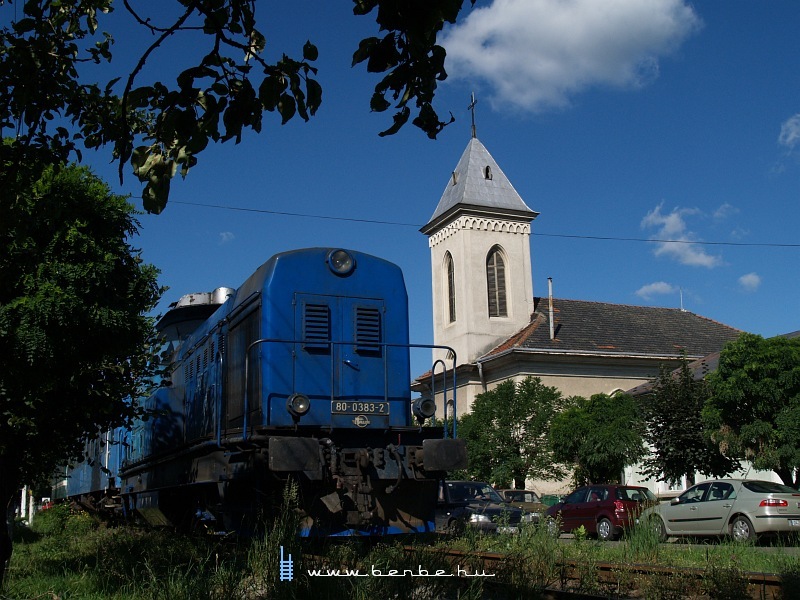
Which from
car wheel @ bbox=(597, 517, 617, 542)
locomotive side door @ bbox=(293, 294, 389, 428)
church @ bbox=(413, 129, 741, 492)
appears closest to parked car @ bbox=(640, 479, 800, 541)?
car wheel @ bbox=(597, 517, 617, 542)

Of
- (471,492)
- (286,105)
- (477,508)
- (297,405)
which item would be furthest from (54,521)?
(286,105)

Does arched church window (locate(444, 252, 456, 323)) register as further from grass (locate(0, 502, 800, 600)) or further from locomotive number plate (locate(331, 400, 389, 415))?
locomotive number plate (locate(331, 400, 389, 415))

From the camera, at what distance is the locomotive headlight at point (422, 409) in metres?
10.6

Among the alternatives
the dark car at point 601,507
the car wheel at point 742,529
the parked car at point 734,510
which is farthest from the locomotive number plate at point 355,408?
the dark car at point 601,507

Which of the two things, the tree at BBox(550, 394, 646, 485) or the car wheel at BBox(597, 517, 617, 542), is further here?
the tree at BBox(550, 394, 646, 485)

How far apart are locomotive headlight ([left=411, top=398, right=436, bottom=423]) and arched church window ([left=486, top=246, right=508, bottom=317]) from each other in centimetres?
3323

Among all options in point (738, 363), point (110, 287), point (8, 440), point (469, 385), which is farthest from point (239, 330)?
point (469, 385)

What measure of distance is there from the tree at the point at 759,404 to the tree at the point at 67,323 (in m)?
14.7

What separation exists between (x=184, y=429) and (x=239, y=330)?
309cm

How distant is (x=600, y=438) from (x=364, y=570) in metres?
21.3

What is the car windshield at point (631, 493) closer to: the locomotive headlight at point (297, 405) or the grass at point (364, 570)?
the grass at point (364, 570)

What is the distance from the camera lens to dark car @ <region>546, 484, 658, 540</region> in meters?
→ 19.1

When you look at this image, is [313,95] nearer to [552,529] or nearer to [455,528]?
[552,529]

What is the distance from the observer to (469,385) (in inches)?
1672
